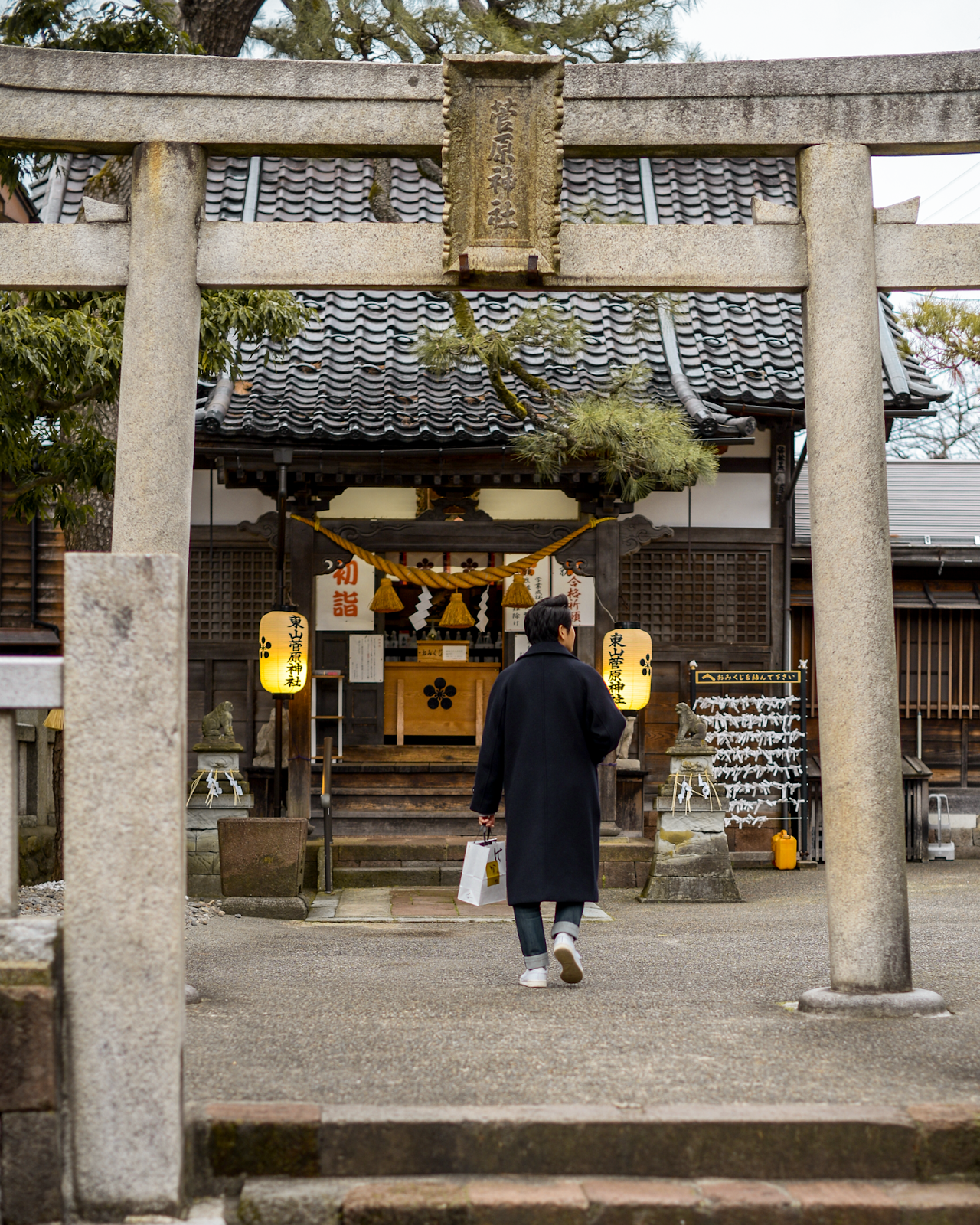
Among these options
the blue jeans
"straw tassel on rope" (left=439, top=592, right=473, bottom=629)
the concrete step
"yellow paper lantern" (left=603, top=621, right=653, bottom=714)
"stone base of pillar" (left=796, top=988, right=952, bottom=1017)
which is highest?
"straw tassel on rope" (left=439, top=592, right=473, bottom=629)

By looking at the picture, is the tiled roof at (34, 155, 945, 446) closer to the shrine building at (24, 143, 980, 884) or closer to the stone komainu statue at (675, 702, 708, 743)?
the shrine building at (24, 143, 980, 884)

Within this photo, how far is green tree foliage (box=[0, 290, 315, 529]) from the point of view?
7492 mm

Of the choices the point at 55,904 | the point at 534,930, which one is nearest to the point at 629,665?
the point at 55,904

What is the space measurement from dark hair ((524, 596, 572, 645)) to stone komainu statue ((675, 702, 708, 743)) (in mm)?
5608

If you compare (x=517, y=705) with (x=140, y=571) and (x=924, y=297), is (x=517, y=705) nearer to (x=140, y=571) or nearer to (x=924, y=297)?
(x=140, y=571)

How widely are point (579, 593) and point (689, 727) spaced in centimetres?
229

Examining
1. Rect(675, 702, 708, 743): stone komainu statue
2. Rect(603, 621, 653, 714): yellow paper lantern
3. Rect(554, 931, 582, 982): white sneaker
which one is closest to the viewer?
Rect(554, 931, 582, 982): white sneaker

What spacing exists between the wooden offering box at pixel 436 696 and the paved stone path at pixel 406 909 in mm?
3589

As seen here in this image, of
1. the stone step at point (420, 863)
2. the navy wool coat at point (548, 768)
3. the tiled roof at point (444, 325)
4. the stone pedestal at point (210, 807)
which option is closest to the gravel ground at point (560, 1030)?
the navy wool coat at point (548, 768)

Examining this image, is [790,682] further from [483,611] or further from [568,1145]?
[568,1145]

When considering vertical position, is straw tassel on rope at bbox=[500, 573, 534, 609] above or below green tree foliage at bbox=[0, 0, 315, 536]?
below

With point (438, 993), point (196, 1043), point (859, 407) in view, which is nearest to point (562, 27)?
point (859, 407)

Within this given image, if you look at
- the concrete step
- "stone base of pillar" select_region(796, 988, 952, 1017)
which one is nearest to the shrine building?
"stone base of pillar" select_region(796, 988, 952, 1017)

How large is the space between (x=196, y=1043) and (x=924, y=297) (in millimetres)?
19209
